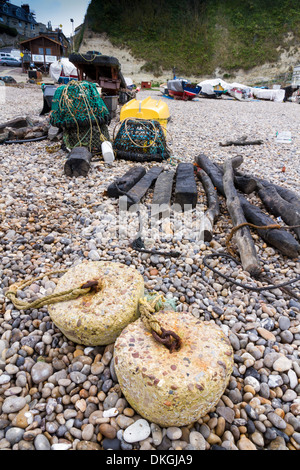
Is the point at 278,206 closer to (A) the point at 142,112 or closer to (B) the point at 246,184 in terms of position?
(B) the point at 246,184

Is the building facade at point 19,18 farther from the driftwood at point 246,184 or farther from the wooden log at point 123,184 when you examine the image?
the driftwood at point 246,184

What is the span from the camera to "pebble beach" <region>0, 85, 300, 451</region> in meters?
1.55

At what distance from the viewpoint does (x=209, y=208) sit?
12.7 ft

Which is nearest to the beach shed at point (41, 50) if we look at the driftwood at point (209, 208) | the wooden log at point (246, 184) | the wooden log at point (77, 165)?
the wooden log at point (77, 165)

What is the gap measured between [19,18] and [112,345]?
75471mm

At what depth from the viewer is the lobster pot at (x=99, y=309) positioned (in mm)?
1862

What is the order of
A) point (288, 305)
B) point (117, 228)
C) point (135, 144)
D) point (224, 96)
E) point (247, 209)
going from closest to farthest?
point (288, 305)
point (117, 228)
point (247, 209)
point (135, 144)
point (224, 96)

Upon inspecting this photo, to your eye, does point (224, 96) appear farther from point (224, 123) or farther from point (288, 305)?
point (288, 305)

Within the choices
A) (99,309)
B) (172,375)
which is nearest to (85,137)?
(99,309)

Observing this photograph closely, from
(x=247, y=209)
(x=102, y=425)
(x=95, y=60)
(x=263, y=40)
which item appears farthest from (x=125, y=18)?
(x=102, y=425)

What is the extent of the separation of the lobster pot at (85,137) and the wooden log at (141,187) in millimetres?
1735

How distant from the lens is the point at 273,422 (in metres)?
1.62

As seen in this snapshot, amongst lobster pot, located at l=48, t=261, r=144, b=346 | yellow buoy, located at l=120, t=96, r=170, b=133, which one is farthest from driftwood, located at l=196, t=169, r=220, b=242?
yellow buoy, located at l=120, t=96, r=170, b=133
